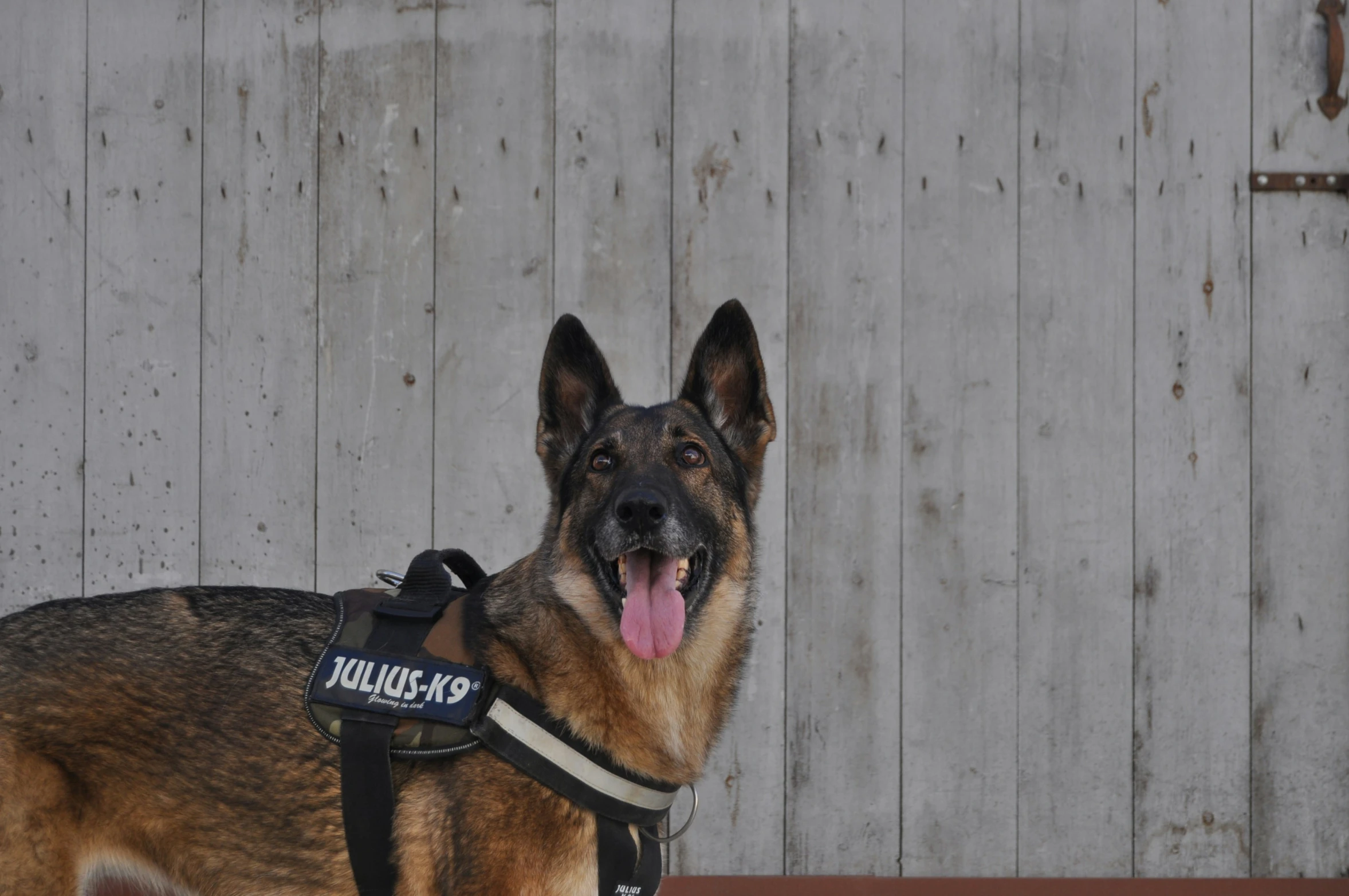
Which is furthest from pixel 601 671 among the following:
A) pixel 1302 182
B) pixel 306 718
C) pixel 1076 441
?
pixel 1302 182

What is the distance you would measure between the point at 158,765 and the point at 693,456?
1.41m

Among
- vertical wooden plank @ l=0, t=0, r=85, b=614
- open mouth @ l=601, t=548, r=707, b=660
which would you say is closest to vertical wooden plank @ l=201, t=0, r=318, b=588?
vertical wooden plank @ l=0, t=0, r=85, b=614

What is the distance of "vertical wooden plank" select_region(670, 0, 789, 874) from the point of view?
4.12 meters

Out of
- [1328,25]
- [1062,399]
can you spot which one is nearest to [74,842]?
[1062,399]

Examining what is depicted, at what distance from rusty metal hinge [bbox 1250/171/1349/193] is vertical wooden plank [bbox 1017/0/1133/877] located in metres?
0.50

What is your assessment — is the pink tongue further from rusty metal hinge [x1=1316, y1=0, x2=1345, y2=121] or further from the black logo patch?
rusty metal hinge [x1=1316, y1=0, x2=1345, y2=121]

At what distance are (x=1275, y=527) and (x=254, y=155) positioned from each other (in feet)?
13.2

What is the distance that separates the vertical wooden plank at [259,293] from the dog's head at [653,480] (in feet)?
5.37

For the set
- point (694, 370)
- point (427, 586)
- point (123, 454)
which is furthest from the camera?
point (123, 454)

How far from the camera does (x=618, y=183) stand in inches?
165

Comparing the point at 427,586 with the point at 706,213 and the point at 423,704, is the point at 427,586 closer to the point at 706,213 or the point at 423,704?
the point at 423,704

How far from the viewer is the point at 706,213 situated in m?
4.20

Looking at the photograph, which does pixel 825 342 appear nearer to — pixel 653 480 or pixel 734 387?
pixel 734 387

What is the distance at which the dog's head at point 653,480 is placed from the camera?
8.29ft
